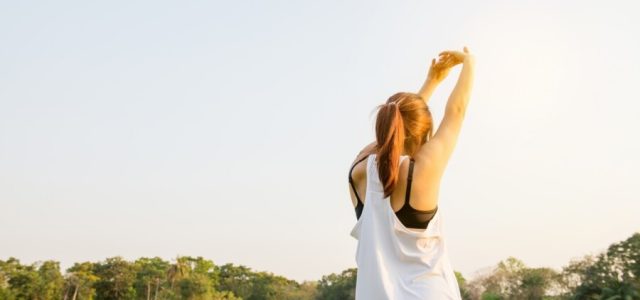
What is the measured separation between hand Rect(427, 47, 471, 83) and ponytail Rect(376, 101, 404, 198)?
0.70 m

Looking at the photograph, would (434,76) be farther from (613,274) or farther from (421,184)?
(613,274)

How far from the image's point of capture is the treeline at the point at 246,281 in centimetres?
3722

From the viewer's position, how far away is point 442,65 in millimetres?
2832

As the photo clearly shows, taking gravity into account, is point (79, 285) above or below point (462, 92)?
above

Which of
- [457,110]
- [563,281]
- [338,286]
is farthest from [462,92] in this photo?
[338,286]

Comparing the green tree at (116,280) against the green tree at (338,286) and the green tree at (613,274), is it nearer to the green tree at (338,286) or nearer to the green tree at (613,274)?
the green tree at (338,286)

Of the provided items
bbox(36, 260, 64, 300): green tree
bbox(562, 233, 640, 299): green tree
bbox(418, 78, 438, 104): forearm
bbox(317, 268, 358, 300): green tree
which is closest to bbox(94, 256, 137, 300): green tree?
bbox(36, 260, 64, 300): green tree

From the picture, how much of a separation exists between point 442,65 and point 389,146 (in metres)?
0.91

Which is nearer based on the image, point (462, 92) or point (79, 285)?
point (462, 92)

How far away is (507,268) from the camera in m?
50.9

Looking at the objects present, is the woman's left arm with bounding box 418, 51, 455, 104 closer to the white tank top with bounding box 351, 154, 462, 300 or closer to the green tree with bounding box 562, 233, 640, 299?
the white tank top with bounding box 351, 154, 462, 300

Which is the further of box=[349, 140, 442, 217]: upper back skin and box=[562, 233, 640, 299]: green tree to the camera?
box=[562, 233, 640, 299]: green tree

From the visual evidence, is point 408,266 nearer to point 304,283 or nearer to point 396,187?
point 396,187

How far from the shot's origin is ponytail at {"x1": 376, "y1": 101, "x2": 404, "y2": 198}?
6.75 feet
